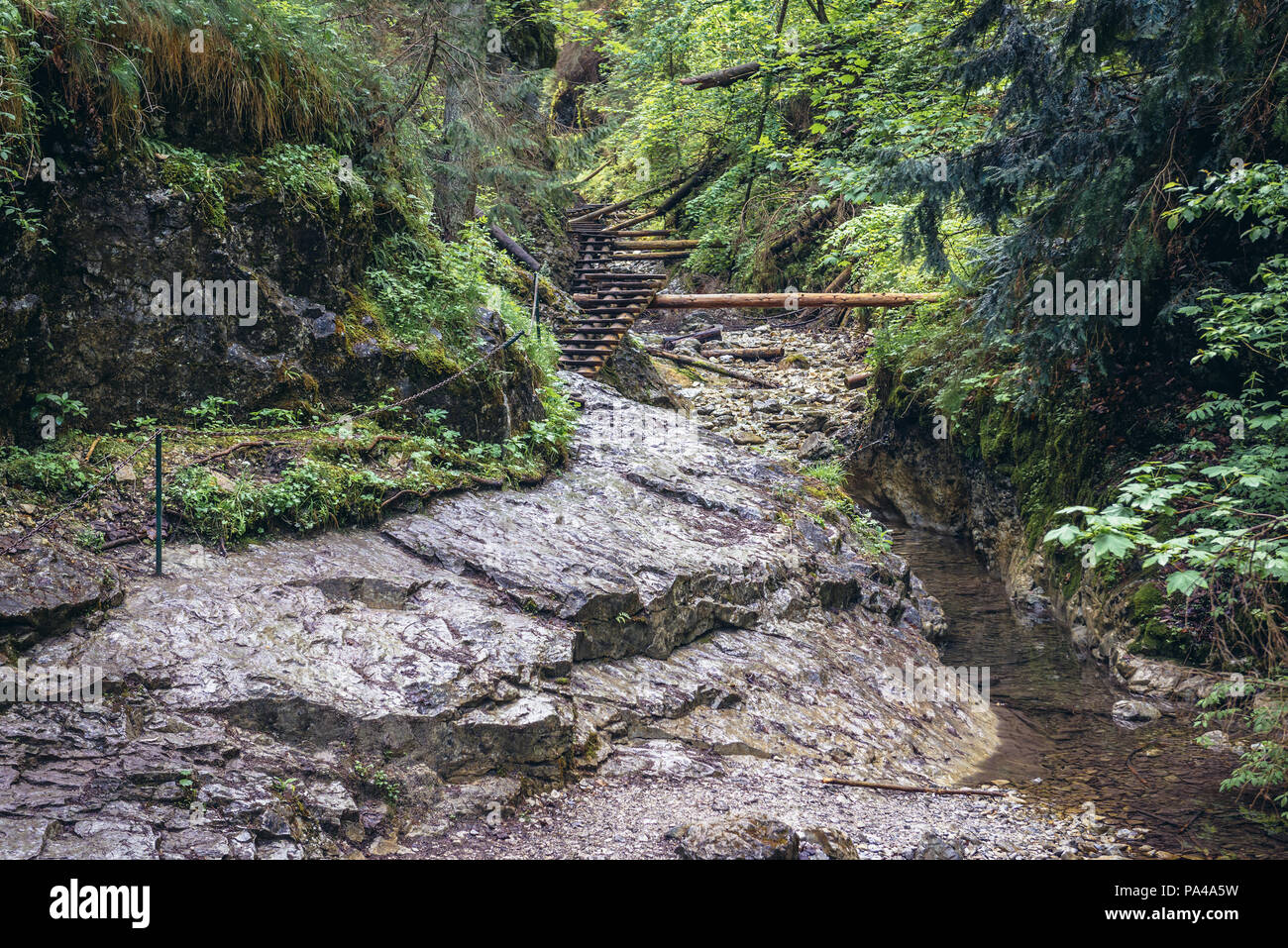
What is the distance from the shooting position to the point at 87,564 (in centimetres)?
538

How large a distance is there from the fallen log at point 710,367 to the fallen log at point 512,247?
4.73 meters

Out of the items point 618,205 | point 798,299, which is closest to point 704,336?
point 618,205

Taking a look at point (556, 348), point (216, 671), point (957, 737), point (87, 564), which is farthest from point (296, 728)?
point (556, 348)

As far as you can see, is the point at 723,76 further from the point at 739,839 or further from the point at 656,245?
the point at 739,839

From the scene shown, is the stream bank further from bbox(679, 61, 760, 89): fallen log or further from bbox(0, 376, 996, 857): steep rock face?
bbox(679, 61, 760, 89): fallen log

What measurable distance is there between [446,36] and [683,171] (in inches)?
681

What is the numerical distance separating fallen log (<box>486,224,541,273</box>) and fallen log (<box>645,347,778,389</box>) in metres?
4.73

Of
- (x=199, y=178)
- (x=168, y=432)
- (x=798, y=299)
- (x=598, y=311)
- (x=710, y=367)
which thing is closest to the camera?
(x=168, y=432)

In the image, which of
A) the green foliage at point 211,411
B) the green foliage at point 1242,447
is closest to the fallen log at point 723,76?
the green foliage at point 1242,447

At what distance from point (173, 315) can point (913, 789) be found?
286 inches

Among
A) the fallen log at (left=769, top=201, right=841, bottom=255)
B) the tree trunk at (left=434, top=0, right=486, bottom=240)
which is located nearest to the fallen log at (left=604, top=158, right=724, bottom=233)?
the fallen log at (left=769, top=201, right=841, bottom=255)

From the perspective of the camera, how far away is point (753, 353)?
68.4ft

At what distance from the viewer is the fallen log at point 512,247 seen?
15.5 metres

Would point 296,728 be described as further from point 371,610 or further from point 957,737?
point 957,737
